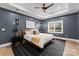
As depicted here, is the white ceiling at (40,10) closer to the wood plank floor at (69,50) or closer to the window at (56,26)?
the window at (56,26)

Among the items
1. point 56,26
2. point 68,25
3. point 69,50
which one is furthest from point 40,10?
point 69,50

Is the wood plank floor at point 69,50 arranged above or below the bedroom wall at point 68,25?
below

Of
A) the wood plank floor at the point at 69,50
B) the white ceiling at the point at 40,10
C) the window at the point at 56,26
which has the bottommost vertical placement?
the wood plank floor at the point at 69,50

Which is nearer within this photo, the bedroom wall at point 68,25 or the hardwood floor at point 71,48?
the hardwood floor at point 71,48

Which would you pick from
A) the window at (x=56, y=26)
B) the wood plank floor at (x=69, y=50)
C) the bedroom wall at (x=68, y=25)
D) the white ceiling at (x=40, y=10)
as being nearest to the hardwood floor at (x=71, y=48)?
the wood plank floor at (x=69, y=50)

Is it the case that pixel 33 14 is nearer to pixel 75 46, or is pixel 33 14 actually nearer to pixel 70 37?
pixel 70 37

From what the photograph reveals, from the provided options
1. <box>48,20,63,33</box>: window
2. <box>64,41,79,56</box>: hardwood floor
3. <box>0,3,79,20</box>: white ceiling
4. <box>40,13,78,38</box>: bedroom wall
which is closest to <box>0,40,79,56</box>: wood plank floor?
<box>64,41,79,56</box>: hardwood floor

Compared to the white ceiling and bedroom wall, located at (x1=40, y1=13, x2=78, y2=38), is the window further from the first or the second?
the white ceiling

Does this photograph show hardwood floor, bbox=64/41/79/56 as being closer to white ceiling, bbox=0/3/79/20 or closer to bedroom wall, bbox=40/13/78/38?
bedroom wall, bbox=40/13/78/38

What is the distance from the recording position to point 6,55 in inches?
59.2

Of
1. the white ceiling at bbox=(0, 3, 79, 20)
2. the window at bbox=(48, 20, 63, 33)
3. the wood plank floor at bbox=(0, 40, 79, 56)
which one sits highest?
the white ceiling at bbox=(0, 3, 79, 20)

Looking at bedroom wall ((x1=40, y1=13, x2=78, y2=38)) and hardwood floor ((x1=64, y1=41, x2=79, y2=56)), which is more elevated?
bedroom wall ((x1=40, y1=13, x2=78, y2=38))

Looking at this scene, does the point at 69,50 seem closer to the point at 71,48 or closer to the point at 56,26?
the point at 71,48

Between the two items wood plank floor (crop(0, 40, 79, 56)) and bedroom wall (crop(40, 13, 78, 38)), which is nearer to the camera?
wood plank floor (crop(0, 40, 79, 56))
